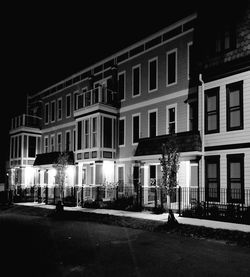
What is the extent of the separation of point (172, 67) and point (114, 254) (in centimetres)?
1441

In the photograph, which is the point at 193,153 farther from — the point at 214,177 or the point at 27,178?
the point at 27,178

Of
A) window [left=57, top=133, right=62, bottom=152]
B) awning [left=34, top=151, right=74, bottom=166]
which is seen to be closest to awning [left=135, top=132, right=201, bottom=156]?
awning [left=34, top=151, right=74, bottom=166]

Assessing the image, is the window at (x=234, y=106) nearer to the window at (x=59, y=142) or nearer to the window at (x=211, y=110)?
the window at (x=211, y=110)

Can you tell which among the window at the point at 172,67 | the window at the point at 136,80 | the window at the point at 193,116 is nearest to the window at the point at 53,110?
the window at the point at 136,80

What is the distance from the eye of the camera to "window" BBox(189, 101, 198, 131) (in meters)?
18.2

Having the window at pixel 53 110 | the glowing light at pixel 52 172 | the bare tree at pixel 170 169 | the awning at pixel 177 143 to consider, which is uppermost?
the window at pixel 53 110

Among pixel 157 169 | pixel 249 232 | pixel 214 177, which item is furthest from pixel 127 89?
pixel 249 232

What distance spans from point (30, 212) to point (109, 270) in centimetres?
1329

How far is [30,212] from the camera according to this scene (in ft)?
62.6

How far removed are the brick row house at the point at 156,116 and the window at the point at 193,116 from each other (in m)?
0.05

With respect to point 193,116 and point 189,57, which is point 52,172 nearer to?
point 193,116

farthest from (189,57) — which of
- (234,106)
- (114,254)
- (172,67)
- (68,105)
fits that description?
(68,105)

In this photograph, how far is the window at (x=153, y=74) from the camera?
21.1 metres

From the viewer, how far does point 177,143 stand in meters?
17.4
